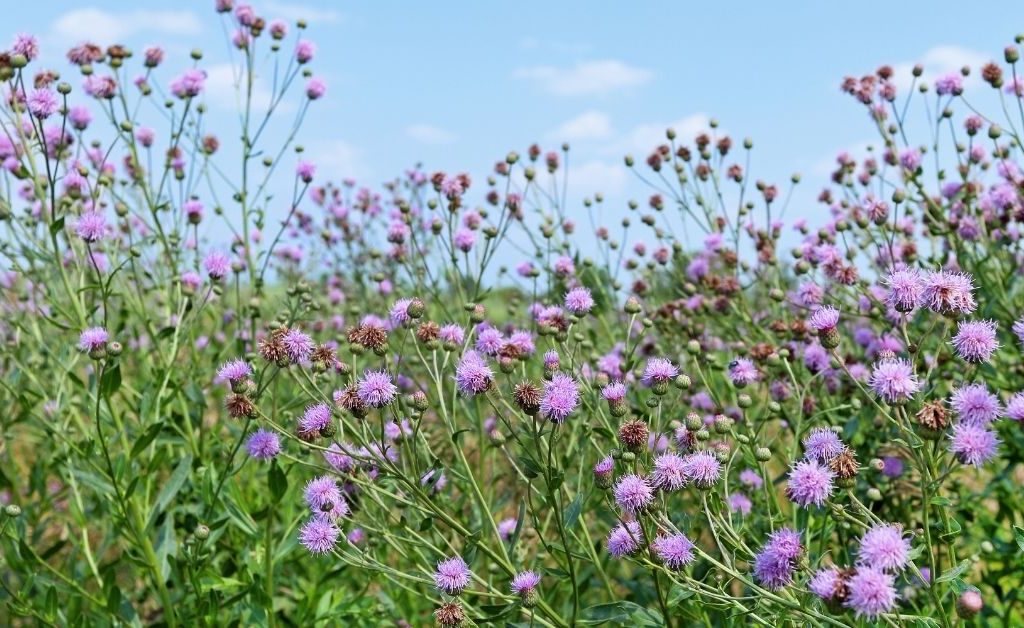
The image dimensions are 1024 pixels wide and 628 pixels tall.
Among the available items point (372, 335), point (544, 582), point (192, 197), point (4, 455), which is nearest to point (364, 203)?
point (192, 197)

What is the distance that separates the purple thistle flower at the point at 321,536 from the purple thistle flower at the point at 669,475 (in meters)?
0.89

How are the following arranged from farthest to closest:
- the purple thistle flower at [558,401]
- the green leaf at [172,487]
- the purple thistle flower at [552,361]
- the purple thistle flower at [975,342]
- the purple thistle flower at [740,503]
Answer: the purple thistle flower at [740,503]
the green leaf at [172,487]
the purple thistle flower at [552,361]
the purple thistle flower at [558,401]
the purple thistle flower at [975,342]

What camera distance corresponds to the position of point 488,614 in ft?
8.61

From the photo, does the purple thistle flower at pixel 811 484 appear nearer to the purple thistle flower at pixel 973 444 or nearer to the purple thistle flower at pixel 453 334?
the purple thistle flower at pixel 973 444

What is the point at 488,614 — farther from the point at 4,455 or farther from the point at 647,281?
the point at 4,455

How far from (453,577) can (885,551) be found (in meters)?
1.07

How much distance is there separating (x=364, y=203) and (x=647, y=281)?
258cm

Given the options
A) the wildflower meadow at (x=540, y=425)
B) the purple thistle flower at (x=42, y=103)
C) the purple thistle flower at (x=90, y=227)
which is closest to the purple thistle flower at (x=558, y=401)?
the wildflower meadow at (x=540, y=425)

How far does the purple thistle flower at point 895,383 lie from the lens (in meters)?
2.21

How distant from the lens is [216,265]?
3.66m

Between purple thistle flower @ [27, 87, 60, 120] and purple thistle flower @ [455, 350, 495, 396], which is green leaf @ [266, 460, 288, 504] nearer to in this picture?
purple thistle flower @ [455, 350, 495, 396]

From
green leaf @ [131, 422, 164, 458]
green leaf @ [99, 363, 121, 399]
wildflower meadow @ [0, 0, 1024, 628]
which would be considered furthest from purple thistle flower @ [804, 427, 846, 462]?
green leaf @ [99, 363, 121, 399]

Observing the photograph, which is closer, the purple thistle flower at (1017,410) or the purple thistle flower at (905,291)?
the purple thistle flower at (1017,410)

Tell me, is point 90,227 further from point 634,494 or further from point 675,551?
point 675,551
